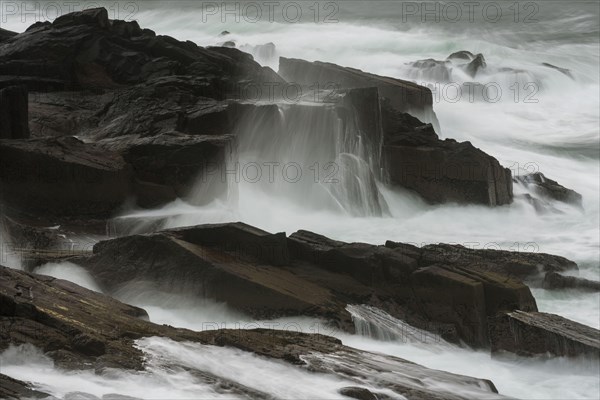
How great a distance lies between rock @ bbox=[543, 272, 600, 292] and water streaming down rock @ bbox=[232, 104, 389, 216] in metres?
4.60

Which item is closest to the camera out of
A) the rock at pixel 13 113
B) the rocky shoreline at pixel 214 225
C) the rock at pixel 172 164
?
the rocky shoreline at pixel 214 225

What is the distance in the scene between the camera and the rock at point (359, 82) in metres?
Answer: 20.8

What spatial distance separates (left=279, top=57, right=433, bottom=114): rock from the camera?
68.2ft

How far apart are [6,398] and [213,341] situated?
7.48 ft

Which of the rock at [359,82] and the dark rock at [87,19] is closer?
the dark rock at [87,19]

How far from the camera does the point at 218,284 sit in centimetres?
1072

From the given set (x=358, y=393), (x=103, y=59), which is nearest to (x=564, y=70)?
(x=103, y=59)

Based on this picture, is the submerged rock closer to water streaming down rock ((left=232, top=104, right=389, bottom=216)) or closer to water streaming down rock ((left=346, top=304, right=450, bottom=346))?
water streaming down rock ((left=346, top=304, right=450, bottom=346))

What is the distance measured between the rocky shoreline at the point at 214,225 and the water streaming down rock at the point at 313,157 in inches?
2.1

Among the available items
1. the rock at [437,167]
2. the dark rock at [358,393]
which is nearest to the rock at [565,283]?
the rock at [437,167]

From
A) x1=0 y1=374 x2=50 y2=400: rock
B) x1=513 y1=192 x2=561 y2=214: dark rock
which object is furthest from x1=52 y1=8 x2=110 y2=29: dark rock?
x1=0 y1=374 x2=50 y2=400: rock

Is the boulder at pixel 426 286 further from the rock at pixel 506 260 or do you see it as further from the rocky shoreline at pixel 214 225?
the rock at pixel 506 260

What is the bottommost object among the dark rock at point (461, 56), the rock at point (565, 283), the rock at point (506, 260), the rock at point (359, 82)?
the rock at point (565, 283)

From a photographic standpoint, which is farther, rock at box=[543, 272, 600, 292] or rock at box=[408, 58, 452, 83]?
rock at box=[408, 58, 452, 83]
